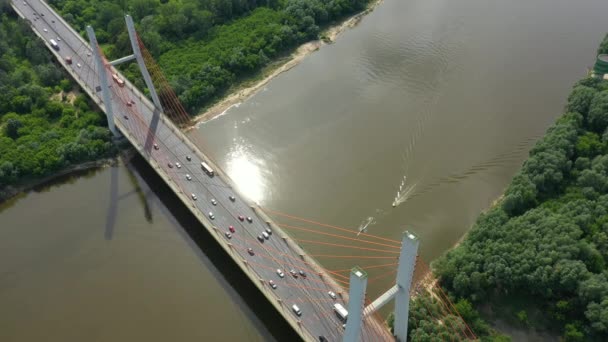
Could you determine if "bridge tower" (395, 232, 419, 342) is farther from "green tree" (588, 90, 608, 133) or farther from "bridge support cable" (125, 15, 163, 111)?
"bridge support cable" (125, 15, 163, 111)

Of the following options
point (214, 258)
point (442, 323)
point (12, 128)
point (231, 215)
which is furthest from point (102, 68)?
point (442, 323)

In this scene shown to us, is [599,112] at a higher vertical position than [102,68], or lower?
lower

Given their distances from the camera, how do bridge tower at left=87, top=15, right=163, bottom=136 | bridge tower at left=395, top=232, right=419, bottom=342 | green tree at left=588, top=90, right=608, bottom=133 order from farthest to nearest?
bridge tower at left=87, top=15, right=163, bottom=136, green tree at left=588, top=90, right=608, bottom=133, bridge tower at left=395, top=232, right=419, bottom=342

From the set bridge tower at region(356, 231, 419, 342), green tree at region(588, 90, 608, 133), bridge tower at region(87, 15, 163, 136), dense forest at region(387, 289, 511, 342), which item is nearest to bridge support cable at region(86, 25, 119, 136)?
bridge tower at region(87, 15, 163, 136)

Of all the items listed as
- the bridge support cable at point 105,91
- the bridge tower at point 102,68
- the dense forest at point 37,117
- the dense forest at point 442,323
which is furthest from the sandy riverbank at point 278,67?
the dense forest at point 442,323

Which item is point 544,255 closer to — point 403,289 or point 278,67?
point 403,289

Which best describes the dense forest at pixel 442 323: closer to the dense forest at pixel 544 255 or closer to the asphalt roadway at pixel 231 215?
the dense forest at pixel 544 255
